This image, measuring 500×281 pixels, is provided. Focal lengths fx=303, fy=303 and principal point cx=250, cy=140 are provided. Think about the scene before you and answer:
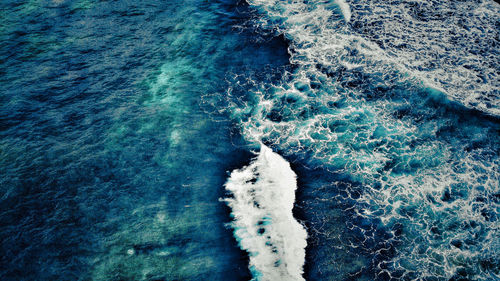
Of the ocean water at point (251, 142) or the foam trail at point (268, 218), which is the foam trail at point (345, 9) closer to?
the ocean water at point (251, 142)

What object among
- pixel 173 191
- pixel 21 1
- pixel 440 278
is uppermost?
pixel 21 1

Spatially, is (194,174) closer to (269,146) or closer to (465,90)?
(269,146)

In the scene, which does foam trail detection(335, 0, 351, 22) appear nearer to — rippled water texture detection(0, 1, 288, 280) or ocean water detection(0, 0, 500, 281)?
ocean water detection(0, 0, 500, 281)

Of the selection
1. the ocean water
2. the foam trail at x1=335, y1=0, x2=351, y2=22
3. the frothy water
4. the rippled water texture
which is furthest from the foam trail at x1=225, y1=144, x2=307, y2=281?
the foam trail at x1=335, y1=0, x2=351, y2=22

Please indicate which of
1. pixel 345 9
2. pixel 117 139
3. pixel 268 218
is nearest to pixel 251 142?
pixel 268 218

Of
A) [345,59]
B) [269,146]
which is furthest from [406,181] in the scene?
[345,59]

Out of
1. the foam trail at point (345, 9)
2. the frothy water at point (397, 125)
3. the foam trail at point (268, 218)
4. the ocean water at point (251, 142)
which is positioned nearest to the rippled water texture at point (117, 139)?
the ocean water at point (251, 142)

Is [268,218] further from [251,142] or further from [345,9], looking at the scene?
[345,9]
